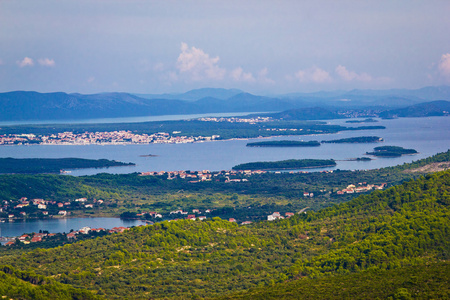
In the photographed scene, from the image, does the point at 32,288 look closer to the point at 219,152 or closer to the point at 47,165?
the point at 47,165

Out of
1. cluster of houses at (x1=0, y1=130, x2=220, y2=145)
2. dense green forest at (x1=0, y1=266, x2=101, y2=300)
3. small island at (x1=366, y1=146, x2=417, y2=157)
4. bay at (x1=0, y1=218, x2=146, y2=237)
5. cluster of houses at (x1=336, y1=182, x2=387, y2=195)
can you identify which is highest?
cluster of houses at (x1=0, y1=130, x2=220, y2=145)

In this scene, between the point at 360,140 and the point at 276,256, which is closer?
the point at 276,256

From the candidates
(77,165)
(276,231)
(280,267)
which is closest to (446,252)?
(280,267)

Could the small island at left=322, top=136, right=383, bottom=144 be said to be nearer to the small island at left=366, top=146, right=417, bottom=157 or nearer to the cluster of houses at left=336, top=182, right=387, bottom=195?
the small island at left=366, top=146, right=417, bottom=157

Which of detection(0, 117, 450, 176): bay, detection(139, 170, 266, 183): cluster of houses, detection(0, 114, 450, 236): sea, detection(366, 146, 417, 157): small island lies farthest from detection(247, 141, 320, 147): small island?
detection(139, 170, 266, 183): cluster of houses

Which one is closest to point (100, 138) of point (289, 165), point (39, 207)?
point (289, 165)

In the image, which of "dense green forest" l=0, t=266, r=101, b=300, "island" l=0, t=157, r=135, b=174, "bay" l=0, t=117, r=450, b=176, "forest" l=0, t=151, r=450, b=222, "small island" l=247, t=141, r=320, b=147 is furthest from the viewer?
"small island" l=247, t=141, r=320, b=147

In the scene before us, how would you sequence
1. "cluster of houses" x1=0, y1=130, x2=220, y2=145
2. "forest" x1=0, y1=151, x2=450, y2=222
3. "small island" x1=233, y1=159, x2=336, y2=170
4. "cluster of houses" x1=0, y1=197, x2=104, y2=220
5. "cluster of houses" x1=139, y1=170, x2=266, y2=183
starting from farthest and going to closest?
"cluster of houses" x1=0, y1=130, x2=220, y2=145 → "small island" x1=233, y1=159, x2=336, y2=170 → "cluster of houses" x1=139, y1=170, x2=266, y2=183 → "forest" x1=0, y1=151, x2=450, y2=222 → "cluster of houses" x1=0, y1=197, x2=104, y2=220
